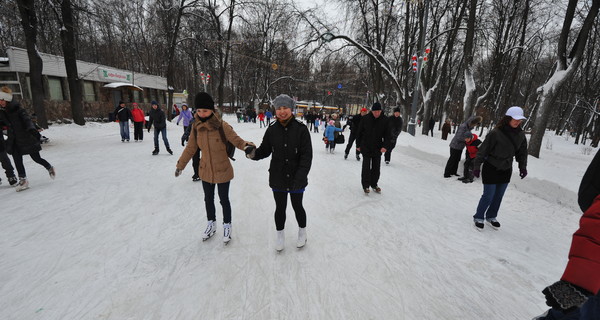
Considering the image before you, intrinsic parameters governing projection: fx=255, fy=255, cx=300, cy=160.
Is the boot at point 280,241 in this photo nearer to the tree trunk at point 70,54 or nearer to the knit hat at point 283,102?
the knit hat at point 283,102

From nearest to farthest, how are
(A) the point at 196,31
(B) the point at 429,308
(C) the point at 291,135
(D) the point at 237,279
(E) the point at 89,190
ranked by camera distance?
(B) the point at 429,308, (D) the point at 237,279, (C) the point at 291,135, (E) the point at 89,190, (A) the point at 196,31

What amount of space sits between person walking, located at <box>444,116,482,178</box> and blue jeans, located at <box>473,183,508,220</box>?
9.48 ft

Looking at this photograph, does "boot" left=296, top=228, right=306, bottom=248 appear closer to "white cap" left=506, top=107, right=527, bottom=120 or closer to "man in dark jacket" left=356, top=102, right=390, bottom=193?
"man in dark jacket" left=356, top=102, right=390, bottom=193

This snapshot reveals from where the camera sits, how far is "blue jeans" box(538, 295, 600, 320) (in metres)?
1.16

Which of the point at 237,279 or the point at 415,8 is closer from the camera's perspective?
the point at 237,279

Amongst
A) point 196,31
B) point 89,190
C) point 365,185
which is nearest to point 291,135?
point 365,185

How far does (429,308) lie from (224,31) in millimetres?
25283

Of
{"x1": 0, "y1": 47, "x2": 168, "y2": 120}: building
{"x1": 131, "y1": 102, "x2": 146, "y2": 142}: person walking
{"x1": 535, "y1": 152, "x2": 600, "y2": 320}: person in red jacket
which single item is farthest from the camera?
{"x1": 0, "y1": 47, "x2": 168, "y2": 120}: building

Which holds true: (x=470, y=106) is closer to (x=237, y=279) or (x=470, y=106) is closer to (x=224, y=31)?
(x=237, y=279)

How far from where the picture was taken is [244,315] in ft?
6.82

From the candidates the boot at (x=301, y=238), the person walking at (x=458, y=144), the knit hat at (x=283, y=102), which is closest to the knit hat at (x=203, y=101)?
the knit hat at (x=283, y=102)

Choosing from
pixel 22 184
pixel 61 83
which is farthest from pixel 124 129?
pixel 61 83

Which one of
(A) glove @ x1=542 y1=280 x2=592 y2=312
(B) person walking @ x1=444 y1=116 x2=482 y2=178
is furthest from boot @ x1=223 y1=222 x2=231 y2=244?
(B) person walking @ x1=444 y1=116 x2=482 y2=178

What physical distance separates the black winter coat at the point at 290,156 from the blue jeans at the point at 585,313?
1956 millimetres
